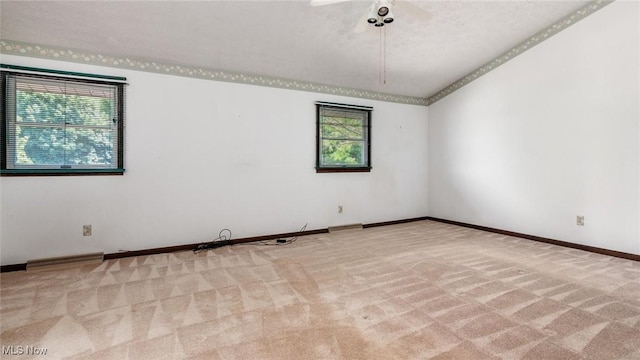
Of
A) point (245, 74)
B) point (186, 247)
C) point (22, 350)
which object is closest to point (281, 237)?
point (186, 247)

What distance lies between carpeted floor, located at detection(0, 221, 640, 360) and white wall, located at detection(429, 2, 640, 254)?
645 millimetres

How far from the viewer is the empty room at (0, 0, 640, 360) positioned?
1909 mm

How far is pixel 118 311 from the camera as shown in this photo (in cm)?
210

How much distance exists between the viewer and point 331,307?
214 cm

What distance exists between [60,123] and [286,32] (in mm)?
2767

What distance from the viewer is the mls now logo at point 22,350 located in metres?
1.63

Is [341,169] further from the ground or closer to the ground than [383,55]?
closer to the ground

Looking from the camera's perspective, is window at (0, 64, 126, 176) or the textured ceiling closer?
the textured ceiling

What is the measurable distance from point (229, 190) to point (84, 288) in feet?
6.17

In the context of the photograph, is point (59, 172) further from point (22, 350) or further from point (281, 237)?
point (281, 237)

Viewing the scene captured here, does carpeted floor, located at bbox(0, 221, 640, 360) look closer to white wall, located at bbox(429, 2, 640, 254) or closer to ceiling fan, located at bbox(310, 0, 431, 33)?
white wall, located at bbox(429, 2, 640, 254)

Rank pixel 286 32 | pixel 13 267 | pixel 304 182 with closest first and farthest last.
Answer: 1. pixel 13 267
2. pixel 286 32
3. pixel 304 182

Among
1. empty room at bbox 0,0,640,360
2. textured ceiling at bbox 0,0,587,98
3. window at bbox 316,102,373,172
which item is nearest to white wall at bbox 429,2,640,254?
empty room at bbox 0,0,640,360

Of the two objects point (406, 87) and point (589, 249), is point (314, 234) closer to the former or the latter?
point (406, 87)
